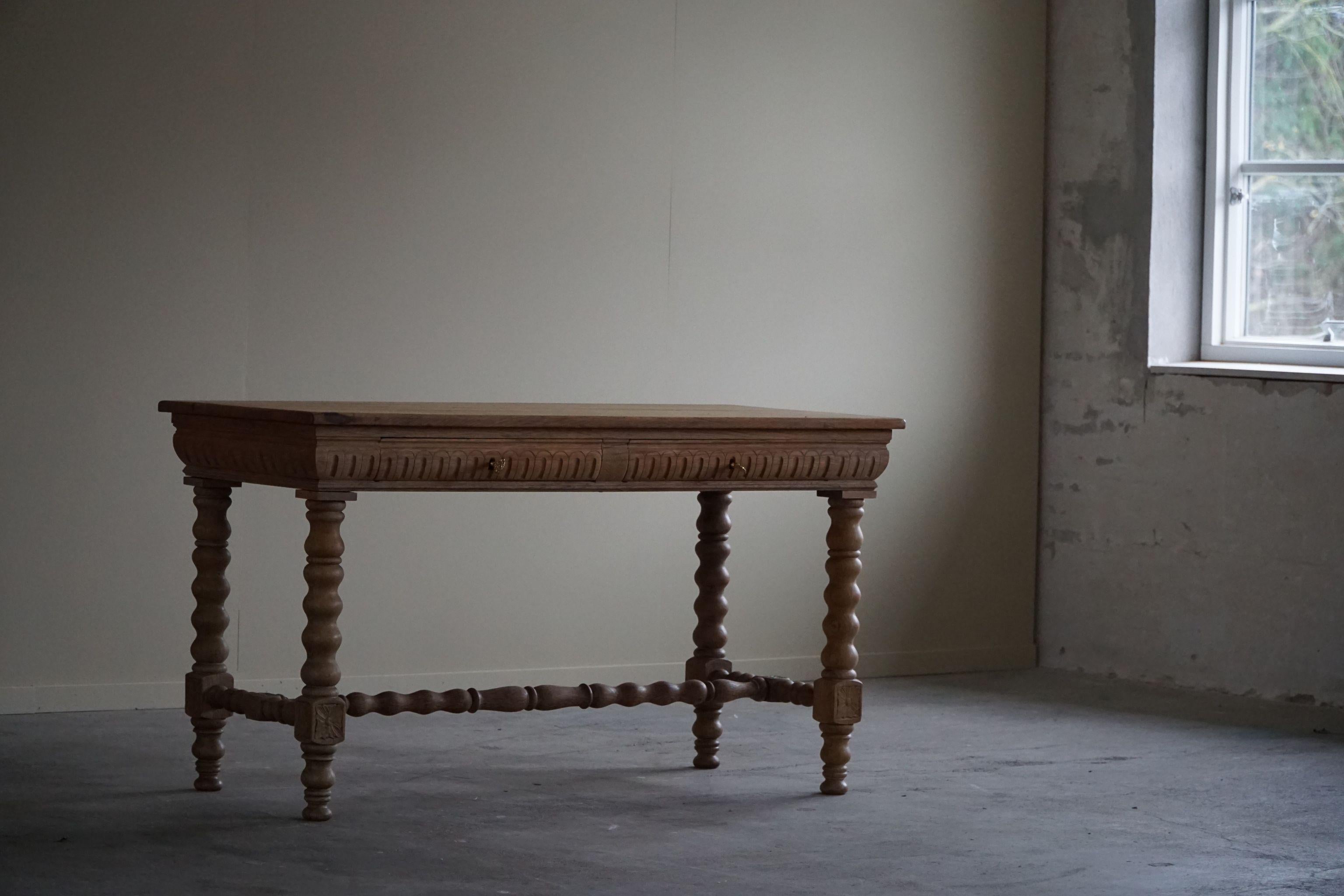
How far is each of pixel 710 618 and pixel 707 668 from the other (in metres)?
0.15

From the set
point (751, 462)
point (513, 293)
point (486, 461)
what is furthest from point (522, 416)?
point (513, 293)

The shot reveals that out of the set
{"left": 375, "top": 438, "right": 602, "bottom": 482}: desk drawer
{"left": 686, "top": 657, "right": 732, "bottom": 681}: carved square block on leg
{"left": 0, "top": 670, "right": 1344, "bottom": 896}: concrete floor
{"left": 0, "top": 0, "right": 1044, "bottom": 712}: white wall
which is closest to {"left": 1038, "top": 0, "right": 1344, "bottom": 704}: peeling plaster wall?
{"left": 0, "top": 0, "right": 1044, "bottom": 712}: white wall

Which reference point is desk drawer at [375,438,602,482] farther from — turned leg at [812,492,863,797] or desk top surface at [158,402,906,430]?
turned leg at [812,492,863,797]

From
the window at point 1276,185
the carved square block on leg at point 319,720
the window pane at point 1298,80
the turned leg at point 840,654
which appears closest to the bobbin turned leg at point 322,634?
the carved square block on leg at point 319,720

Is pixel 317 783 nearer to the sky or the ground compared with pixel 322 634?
nearer to the ground

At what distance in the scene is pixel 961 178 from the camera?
667 cm

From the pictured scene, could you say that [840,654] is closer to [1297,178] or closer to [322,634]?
[322,634]

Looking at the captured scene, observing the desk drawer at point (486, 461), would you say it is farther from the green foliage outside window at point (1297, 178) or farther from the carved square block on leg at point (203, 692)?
the green foliage outside window at point (1297, 178)

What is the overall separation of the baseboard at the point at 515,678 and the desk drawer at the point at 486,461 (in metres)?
1.80

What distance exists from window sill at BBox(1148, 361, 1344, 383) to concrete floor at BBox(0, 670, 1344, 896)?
110 centimetres

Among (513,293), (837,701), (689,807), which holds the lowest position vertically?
(689,807)

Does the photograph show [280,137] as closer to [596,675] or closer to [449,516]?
[449,516]

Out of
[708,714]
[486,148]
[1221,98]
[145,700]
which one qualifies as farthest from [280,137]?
[1221,98]

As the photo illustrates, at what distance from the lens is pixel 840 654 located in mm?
4527
